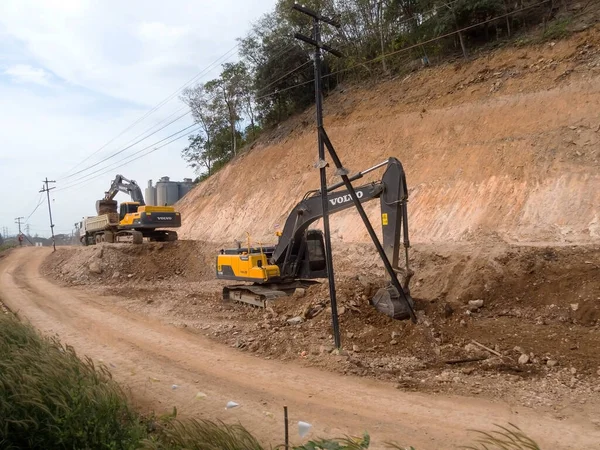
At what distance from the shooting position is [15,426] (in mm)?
4520

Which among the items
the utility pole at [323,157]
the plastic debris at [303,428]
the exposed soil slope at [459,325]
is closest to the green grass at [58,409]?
the plastic debris at [303,428]

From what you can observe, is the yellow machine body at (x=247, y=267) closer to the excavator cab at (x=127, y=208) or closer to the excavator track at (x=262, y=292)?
the excavator track at (x=262, y=292)

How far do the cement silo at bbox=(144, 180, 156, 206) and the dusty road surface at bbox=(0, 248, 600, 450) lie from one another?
41308 mm

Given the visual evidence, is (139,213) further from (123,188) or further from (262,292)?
(262,292)

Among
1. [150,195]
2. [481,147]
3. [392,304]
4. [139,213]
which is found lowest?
[392,304]

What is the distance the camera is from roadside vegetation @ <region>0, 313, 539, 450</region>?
4.19 metres

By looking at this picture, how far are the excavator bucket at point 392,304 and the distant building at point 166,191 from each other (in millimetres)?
41851

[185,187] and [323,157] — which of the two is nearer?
[323,157]

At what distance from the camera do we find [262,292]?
12.7 m

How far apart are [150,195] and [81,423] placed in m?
49.6

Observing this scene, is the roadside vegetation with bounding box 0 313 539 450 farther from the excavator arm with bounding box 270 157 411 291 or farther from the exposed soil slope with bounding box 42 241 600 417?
the excavator arm with bounding box 270 157 411 291

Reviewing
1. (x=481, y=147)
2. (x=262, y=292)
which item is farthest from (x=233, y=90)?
(x=262, y=292)

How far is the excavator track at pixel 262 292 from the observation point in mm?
12523

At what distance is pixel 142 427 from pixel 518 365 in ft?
18.5
